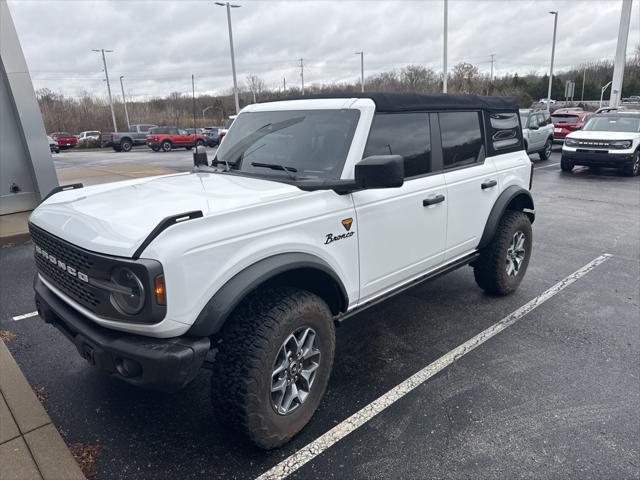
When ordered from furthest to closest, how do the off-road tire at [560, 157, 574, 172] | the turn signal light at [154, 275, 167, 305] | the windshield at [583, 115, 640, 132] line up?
1. the off-road tire at [560, 157, 574, 172]
2. the windshield at [583, 115, 640, 132]
3. the turn signal light at [154, 275, 167, 305]

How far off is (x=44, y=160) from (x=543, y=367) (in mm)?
9062

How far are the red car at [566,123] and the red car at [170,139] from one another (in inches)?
837

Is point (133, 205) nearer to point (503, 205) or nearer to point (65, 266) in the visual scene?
point (65, 266)

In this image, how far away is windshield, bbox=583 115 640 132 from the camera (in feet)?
46.3

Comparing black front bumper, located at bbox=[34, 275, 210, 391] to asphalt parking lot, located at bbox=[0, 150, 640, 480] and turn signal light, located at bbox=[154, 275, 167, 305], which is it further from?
asphalt parking lot, located at bbox=[0, 150, 640, 480]

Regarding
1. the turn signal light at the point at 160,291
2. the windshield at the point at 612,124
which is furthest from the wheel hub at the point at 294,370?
the windshield at the point at 612,124

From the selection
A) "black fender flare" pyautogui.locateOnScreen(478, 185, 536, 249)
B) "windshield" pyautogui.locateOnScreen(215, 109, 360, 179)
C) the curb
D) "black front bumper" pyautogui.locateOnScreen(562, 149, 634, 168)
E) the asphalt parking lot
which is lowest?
"black front bumper" pyautogui.locateOnScreen(562, 149, 634, 168)

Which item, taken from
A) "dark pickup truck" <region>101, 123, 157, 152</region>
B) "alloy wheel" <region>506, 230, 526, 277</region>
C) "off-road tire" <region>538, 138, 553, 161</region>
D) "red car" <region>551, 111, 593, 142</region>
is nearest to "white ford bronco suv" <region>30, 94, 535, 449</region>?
"alloy wheel" <region>506, 230, 526, 277</region>

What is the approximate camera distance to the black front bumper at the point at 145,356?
2158mm

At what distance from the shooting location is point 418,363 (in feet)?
12.0

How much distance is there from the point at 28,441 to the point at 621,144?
1543cm

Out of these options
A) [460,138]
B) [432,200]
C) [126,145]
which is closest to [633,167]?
[460,138]

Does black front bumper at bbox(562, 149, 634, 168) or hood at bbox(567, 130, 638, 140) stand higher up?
hood at bbox(567, 130, 638, 140)

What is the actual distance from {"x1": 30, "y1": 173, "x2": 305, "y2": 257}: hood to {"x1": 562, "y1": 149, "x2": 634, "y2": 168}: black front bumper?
13619mm
